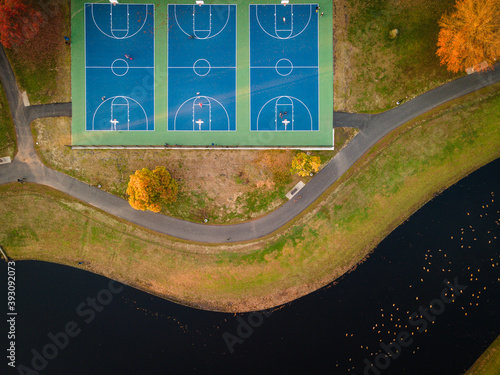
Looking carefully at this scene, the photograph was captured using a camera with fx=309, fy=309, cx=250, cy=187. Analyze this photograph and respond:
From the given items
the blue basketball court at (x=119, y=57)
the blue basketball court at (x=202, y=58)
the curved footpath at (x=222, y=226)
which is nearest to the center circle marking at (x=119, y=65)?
the blue basketball court at (x=119, y=57)

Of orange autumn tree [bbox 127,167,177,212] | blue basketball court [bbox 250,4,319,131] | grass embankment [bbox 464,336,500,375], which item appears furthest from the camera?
grass embankment [bbox 464,336,500,375]

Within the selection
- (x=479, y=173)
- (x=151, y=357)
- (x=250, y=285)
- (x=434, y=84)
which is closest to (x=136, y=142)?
(x=250, y=285)

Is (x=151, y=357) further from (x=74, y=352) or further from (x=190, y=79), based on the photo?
(x=190, y=79)

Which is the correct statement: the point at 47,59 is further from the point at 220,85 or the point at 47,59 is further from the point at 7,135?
the point at 220,85

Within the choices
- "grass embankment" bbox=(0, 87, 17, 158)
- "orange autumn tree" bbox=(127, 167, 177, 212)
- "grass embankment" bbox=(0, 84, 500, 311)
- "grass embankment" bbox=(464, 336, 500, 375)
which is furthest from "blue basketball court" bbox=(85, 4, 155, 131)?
"grass embankment" bbox=(464, 336, 500, 375)

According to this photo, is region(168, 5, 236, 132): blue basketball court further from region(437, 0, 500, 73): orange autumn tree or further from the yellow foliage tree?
region(437, 0, 500, 73): orange autumn tree

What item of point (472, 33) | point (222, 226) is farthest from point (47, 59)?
point (472, 33)
